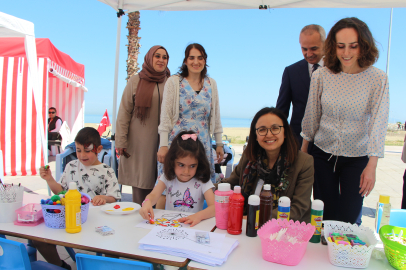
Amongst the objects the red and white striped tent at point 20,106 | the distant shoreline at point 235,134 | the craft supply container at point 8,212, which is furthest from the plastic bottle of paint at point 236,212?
the distant shoreline at point 235,134

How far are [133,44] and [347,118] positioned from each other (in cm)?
611

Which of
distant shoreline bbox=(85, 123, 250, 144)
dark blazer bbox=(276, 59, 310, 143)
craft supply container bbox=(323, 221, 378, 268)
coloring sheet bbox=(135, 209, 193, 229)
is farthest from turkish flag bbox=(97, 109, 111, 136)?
craft supply container bbox=(323, 221, 378, 268)

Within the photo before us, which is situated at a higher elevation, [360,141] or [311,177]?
[360,141]

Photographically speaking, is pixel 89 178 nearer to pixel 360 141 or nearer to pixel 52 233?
pixel 52 233


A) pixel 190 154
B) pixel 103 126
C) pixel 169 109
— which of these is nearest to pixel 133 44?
pixel 103 126

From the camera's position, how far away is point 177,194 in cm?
219

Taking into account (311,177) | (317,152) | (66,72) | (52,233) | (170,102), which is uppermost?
(66,72)

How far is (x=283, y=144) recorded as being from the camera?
1.90 metres

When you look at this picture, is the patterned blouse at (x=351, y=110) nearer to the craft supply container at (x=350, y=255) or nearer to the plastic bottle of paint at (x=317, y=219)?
the plastic bottle of paint at (x=317, y=219)

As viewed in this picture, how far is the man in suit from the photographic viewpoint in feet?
7.39

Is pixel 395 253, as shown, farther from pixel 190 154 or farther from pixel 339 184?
pixel 190 154

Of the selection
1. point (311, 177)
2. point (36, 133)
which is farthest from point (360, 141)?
point (36, 133)

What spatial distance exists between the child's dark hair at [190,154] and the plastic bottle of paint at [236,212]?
0.69 m

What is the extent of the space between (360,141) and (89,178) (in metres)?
2.01
